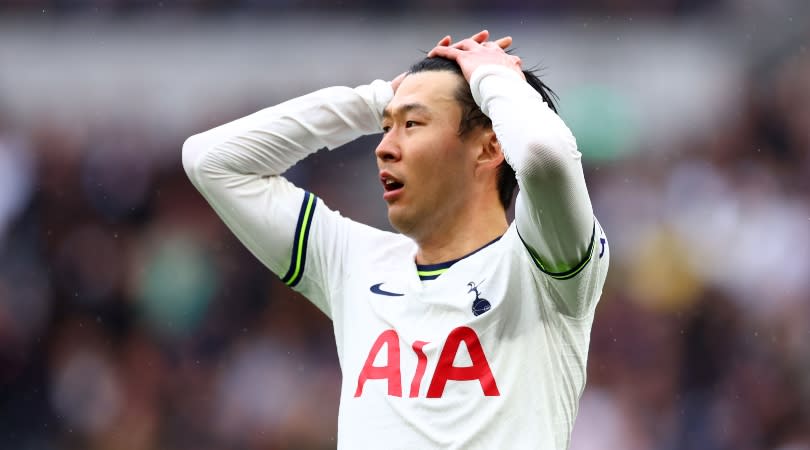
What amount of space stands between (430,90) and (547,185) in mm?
696

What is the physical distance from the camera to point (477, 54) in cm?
300

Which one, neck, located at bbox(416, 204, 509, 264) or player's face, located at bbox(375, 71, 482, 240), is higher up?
player's face, located at bbox(375, 71, 482, 240)

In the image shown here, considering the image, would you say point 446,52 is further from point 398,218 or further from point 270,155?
point 270,155

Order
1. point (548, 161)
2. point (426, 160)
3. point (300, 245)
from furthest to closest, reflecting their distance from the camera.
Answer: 1. point (300, 245)
2. point (426, 160)
3. point (548, 161)

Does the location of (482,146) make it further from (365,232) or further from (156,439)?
(156,439)

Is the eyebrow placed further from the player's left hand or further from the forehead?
the player's left hand

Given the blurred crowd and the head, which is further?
the blurred crowd

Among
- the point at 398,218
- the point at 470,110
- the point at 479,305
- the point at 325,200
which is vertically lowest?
the point at 325,200

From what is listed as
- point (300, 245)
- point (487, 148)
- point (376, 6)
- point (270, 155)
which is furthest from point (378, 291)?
point (376, 6)

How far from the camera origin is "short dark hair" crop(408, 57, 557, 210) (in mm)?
3061

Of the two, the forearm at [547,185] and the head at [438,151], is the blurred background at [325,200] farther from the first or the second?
the forearm at [547,185]

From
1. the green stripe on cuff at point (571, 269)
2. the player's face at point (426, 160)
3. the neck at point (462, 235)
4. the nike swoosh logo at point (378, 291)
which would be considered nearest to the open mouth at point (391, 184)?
the player's face at point (426, 160)

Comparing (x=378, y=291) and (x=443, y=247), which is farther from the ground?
(x=443, y=247)

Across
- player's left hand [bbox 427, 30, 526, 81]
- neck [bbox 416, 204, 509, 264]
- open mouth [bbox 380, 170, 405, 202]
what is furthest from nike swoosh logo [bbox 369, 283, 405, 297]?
player's left hand [bbox 427, 30, 526, 81]
